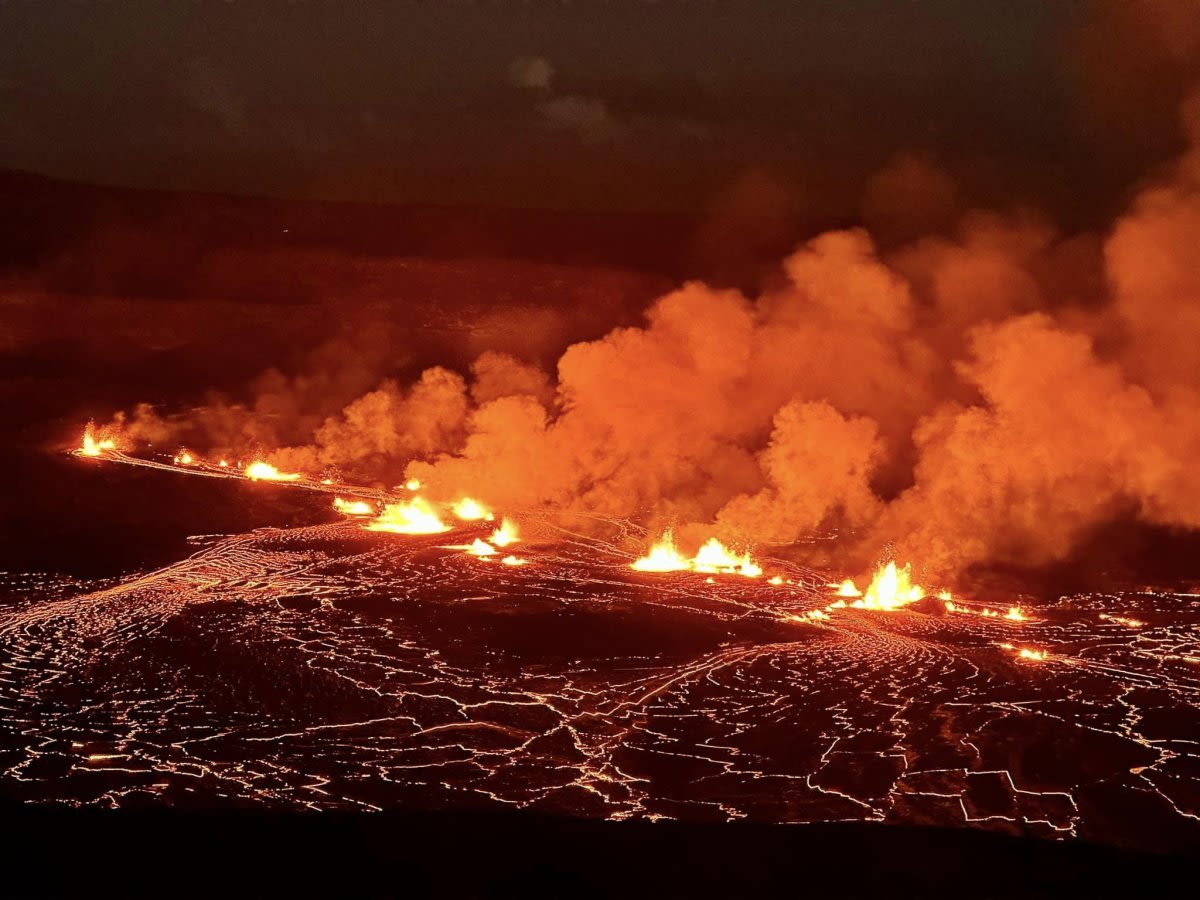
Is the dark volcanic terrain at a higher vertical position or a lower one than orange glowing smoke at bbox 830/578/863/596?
lower

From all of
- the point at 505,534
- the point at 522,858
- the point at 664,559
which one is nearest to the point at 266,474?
the point at 505,534

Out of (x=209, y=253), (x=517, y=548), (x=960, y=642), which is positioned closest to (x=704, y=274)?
(x=209, y=253)

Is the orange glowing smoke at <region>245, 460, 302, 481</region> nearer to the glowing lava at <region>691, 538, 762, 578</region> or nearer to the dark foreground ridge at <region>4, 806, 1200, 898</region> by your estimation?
the glowing lava at <region>691, 538, 762, 578</region>

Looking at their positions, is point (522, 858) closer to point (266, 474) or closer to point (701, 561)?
point (701, 561)

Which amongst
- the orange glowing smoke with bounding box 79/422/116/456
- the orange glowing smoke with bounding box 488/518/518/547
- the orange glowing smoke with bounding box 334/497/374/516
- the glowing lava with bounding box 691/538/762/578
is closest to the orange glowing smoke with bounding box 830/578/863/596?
the glowing lava with bounding box 691/538/762/578

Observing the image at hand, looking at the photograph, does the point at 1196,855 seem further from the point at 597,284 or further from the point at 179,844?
the point at 597,284

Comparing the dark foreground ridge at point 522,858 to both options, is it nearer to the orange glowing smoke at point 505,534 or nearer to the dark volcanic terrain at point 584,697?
the dark volcanic terrain at point 584,697
